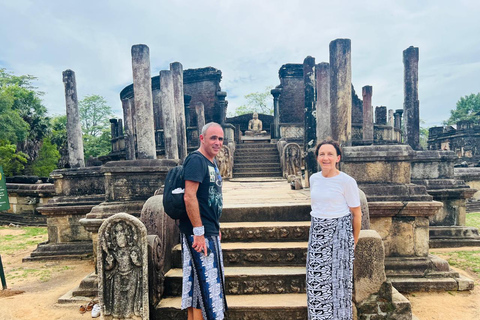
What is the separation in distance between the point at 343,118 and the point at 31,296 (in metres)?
6.03

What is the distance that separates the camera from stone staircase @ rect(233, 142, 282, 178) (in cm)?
1062

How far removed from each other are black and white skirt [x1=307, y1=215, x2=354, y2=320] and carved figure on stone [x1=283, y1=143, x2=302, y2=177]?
743 cm

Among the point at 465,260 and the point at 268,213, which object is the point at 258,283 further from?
the point at 465,260

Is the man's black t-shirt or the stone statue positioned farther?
the stone statue

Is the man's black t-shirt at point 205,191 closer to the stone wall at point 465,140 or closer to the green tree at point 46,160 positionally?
the green tree at point 46,160

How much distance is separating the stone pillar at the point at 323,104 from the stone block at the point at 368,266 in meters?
4.88

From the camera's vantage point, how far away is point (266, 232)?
11.2 ft

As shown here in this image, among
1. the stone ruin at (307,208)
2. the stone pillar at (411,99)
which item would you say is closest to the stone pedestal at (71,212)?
the stone ruin at (307,208)

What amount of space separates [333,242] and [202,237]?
1.06 m

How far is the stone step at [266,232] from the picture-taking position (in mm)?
3385

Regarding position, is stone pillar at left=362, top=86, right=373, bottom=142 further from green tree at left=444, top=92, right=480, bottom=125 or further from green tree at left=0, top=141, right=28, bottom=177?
green tree at left=444, top=92, right=480, bottom=125

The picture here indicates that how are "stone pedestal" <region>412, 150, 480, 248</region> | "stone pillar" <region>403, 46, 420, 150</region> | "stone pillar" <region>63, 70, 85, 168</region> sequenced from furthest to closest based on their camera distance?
"stone pillar" <region>403, 46, 420, 150</region> < "stone pillar" <region>63, 70, 85, 168</region> < "stone pedestal" <region>412, 150, 480, 248</region>

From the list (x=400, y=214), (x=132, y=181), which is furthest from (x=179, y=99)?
(x=400, y=214)

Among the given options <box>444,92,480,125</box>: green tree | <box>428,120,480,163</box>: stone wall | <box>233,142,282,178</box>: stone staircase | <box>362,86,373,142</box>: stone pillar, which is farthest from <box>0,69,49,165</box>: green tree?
<box>444,92,480,125</box>: green tree
